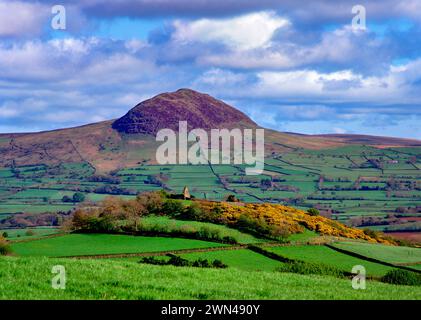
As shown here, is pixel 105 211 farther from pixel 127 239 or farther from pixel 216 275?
pixel 216 275

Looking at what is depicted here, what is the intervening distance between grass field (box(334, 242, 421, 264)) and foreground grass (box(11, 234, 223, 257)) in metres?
15.6

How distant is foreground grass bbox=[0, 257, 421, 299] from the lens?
821 inches

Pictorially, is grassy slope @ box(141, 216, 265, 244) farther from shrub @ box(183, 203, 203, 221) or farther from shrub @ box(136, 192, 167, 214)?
shrub @ box(136, 192, 167, 214)

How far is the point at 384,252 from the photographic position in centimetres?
8012

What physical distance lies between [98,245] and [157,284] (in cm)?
5810

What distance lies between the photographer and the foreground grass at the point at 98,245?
2943 inches

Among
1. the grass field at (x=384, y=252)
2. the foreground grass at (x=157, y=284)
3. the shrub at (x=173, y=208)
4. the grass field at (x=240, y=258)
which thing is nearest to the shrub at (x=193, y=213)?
the shrub at (x=173, y=208)

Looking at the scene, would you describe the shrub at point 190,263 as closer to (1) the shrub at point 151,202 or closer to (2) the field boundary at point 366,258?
(2) the field boundary at point 366,258

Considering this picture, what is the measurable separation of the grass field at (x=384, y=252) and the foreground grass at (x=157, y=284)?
48.3 metres

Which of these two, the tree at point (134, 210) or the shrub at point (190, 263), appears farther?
the tree at point (134, 210)

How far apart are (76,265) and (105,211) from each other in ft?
217

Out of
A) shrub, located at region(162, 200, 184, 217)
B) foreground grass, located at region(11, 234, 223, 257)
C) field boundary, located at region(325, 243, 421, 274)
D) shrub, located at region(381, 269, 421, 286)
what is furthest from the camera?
shrub, located at region(162, 200, 184, 217)

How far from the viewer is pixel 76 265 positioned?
1072 inches

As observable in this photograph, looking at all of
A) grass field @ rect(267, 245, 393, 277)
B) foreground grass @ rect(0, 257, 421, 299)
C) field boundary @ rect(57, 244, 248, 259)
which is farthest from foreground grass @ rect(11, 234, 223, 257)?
foreground grass @ rect(0, 257, 421, 299)
